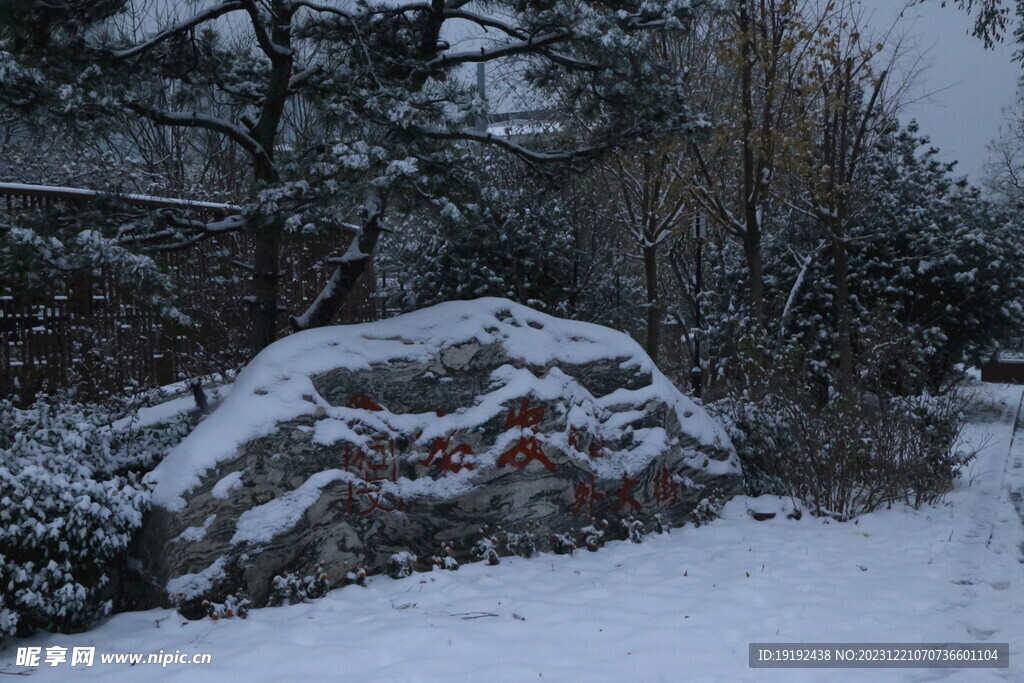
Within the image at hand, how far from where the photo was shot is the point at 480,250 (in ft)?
34.6

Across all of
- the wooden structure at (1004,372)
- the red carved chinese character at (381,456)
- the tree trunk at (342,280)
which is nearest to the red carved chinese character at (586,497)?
the red carved chinese character at (381,456)

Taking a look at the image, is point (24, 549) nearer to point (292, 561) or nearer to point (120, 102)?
point (292, 561)

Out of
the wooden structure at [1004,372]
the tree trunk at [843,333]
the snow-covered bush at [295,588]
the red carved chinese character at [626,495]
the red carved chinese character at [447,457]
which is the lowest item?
the snow-covered bush at [295,588]

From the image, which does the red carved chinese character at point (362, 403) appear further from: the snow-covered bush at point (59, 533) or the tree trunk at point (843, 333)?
the tree trunk at point (843, 333)

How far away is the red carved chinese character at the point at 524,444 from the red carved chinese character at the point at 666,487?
1.02m

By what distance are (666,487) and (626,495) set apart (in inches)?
17.5

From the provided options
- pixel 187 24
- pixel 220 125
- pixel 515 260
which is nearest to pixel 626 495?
pixel 220 125

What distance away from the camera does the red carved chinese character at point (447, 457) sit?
535 cm

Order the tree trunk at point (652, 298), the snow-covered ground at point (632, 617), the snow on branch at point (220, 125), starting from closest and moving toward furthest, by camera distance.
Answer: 1. the snow-covered ground at point (632, 617)
2. the snow on branch at point (220, 125)
3. the tree trunk at point (652, 298)

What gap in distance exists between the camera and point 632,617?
4.34 metres

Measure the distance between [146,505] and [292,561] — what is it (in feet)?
2.75

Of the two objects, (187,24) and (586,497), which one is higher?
(187,24)

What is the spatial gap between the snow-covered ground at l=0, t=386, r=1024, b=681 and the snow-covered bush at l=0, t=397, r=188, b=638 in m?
0.18

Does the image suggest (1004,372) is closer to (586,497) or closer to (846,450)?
(846,450)
